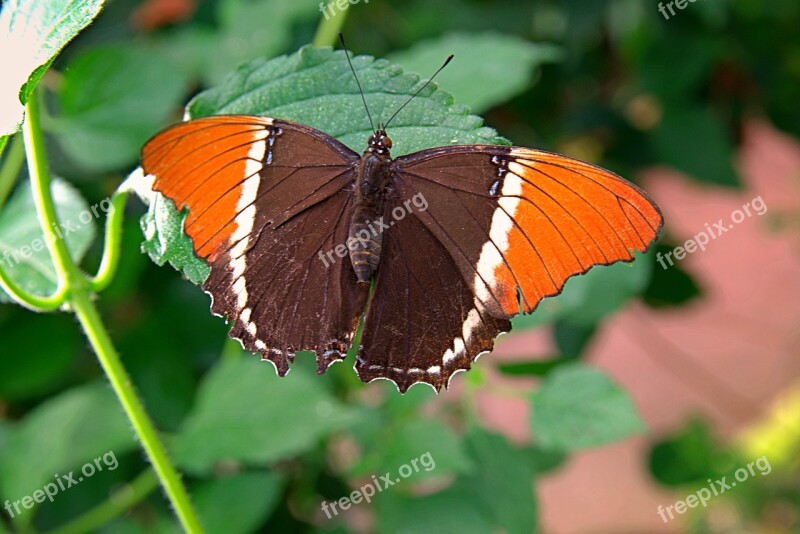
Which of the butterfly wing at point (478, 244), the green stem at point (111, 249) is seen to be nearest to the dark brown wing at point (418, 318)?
the butterfly wing at point (478, 244)

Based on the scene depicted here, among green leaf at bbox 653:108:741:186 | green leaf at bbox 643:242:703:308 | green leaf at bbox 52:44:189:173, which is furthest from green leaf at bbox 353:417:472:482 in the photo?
green leaf at bbox 653:108:741:186

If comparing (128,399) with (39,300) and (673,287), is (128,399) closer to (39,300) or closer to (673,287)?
(39,300)

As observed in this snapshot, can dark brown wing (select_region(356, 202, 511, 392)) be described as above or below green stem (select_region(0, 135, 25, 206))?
below

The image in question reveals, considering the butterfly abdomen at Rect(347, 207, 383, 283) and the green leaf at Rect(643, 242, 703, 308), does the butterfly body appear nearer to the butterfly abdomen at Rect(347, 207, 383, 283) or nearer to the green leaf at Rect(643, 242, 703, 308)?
the butterfly abdomen at Rect(347, 207, 383, 283)

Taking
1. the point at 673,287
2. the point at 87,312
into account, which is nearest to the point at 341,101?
the point at 87,312

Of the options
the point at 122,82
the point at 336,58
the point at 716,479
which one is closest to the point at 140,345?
the point at 122,82

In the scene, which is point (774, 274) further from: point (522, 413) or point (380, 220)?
point (380, 220)

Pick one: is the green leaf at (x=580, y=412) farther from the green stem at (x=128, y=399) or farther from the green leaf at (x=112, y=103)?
the green leaf at (x=112, y=103)
